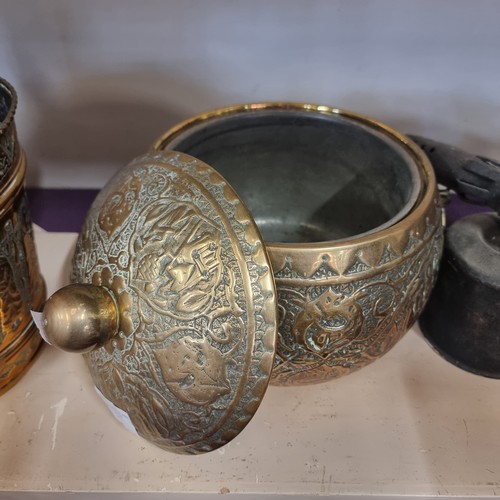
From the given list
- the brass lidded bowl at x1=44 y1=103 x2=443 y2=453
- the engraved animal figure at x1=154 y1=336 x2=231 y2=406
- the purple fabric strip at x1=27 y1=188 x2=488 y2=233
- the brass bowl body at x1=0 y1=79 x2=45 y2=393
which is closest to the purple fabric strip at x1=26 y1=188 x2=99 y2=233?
the purple fabric strip at x1=27 y1=188 x2=488 y2=233

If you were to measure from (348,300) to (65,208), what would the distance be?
2.39ft

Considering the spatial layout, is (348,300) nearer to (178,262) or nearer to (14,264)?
(178,262)

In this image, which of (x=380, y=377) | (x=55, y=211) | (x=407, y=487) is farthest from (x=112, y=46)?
(x=407, y=487)

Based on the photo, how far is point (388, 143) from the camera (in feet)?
2.48

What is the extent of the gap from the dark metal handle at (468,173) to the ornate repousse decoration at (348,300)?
5.1 inches

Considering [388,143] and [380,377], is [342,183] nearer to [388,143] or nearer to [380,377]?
[388,143]

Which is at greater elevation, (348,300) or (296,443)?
(348,300)

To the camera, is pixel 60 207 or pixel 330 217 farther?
pixel 60 207

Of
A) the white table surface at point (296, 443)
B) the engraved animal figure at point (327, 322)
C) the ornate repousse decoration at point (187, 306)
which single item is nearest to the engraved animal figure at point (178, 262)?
the ornate repousse decoration at point (187, 306)

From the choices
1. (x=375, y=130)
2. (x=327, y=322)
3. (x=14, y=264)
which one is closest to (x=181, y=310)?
(x=327, y=322)

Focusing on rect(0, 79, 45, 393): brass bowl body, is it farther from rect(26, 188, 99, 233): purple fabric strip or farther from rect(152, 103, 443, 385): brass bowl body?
rect(26, 188, 99, 233): purple fabric strip

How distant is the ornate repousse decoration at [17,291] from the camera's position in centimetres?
66

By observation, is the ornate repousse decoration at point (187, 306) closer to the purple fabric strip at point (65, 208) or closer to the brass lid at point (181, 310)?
the brass lid at point (181, 310)

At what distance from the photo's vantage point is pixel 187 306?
21.0 inches
